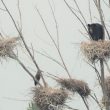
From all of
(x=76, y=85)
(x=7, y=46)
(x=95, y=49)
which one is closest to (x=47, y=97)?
(x=76, y=85)

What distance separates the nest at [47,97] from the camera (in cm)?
712

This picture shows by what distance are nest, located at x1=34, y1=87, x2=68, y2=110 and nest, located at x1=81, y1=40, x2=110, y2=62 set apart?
2.66 ft

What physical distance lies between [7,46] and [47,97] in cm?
84

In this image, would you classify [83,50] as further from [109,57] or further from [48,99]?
[48,99]

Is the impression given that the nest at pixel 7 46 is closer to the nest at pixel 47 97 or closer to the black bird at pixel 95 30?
the nest at pixel 47 97

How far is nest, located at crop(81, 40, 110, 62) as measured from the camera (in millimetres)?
6582

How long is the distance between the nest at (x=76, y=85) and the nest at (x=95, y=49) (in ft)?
2.74

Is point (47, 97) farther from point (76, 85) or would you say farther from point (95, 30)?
point (95, 30)

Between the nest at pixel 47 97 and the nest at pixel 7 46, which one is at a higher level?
the nest at pixel 7 46

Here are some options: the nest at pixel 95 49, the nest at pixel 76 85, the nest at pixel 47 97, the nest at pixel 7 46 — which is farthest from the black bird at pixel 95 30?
the nest at pixel 7 46

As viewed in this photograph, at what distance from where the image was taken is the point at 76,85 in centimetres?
749

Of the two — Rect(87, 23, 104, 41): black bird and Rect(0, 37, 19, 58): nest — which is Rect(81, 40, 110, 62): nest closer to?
Rect(87, 23, 104, 41): black bird

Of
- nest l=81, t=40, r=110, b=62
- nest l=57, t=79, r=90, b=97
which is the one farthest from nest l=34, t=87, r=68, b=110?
nest l=81, t=40, r=110, b=62

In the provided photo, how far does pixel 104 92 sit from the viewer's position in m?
6.97
